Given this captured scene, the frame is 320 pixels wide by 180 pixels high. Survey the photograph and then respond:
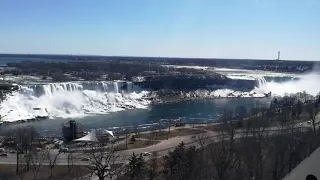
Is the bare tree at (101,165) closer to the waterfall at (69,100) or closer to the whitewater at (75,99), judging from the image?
the whitewater at (75,99)

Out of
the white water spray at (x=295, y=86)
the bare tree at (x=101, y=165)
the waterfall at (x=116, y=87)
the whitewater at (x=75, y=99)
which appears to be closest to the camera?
the bare tree at (x=101, y=165)

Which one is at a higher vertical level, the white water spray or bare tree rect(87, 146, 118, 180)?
bare tree rect(87, 146, 118, 180)

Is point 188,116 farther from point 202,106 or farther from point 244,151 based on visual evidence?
point 244,151

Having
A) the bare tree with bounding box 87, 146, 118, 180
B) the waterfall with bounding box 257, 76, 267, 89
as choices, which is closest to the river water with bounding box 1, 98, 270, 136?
the bare tree with bounding box 87, 146, 118, 180

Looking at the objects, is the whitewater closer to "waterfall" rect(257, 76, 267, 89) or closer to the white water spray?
"waterfall" rect(257, 76, 267, 89)

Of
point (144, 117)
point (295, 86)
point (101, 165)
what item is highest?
point (101, 165)

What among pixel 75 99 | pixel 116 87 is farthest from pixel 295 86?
pixel 75 99

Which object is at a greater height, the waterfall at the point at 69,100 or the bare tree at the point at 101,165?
the bare tree at the point at 101,165

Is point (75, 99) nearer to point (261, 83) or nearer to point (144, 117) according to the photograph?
point (144, 117)

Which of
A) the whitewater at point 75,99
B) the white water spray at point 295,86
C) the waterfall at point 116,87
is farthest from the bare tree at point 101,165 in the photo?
the white water spray at point 295,86

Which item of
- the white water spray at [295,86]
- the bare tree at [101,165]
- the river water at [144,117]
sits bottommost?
the river water at [144,117]

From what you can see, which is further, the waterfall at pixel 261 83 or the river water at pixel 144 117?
the waterfall at pixel 261 83
